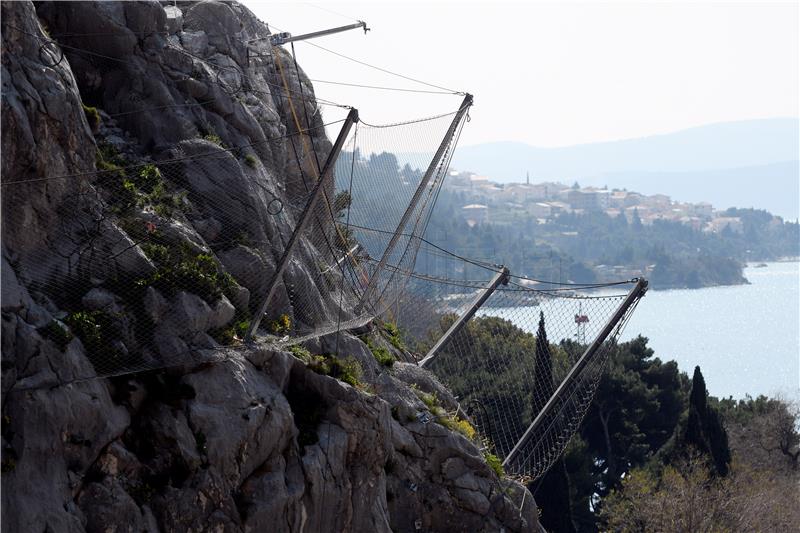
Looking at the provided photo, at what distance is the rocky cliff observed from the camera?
40.6 ft

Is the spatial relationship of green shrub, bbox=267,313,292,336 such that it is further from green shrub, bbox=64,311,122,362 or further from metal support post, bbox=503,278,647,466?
metal support post, bbox=503,278,647,466

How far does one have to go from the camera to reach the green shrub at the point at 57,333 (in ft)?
40.9

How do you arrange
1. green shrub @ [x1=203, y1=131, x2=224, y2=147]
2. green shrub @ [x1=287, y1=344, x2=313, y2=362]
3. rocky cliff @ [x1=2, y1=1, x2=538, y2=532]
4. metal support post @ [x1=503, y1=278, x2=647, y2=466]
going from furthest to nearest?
metal support post @ [x1=503, y1=278, x2=647, y2=466] < green shrub @ [x1=203, y1=131, x2=224, y2=147] < green shrub @ [x1=287, y1=344, x2=313, y2=362] < rocky cliff @ [x1=2, y1=1, x2=538, y2=532]

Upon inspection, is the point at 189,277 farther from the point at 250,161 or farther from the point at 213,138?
the point at 213,138

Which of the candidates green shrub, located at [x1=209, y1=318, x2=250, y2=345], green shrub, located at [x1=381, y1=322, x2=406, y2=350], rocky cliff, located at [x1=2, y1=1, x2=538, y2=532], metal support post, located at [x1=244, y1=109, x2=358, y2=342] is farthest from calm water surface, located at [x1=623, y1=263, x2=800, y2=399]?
green shrub, located at [x1=209, y1=318, x2=250, y2=345]

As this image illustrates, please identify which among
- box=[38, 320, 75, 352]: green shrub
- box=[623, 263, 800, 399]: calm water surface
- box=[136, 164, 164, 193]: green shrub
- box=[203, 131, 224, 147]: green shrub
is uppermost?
box=[203, 131, 224, 147]: green shrub

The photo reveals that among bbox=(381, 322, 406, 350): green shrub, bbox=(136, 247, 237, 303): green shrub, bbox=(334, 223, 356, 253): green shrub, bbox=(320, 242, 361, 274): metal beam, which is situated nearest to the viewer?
bbox=(136, 247, 237, 303): green shrub

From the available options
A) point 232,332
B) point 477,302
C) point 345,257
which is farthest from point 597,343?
point 232,332

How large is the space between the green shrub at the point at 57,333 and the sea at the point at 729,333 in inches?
3308

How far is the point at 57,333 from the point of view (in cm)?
1251

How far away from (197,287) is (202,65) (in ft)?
14.4

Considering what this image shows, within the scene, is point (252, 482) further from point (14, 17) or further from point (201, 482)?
point (14, 17)

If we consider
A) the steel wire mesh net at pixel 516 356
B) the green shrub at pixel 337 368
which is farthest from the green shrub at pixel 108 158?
the steel wire mesh net at pixel 516 356

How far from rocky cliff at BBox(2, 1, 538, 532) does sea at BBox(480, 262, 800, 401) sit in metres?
79.6
